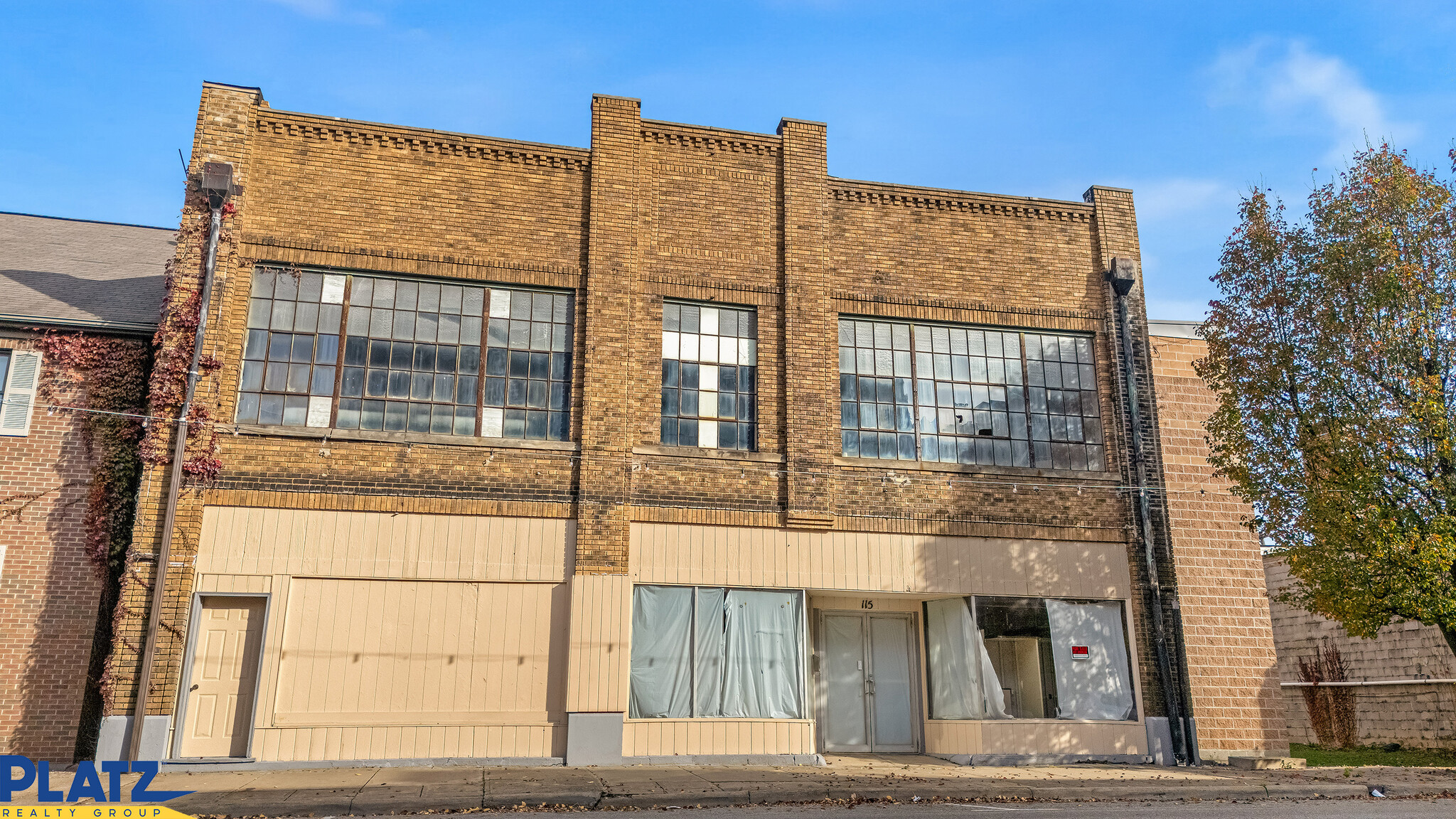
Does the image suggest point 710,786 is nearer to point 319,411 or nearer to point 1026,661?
point 1026,661

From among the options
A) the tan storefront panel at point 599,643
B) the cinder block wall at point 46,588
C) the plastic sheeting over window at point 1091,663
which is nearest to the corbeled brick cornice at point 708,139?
the tan storefront panel at point 599,643

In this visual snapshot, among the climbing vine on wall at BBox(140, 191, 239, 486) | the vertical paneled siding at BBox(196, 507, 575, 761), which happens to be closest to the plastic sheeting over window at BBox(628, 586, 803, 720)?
the vertical paneled siding at BBox(196, 507, 575, 761)

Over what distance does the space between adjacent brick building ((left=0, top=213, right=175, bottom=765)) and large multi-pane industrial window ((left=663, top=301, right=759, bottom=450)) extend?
23.4 ft

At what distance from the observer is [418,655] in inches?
521

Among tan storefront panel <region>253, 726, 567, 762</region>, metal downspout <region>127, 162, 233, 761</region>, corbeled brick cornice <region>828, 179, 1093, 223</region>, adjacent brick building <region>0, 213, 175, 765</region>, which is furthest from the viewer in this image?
corbeled brick cornice <region>828, 179, 1093, 223</region>

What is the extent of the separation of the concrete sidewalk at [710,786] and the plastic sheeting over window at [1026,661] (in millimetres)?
1014

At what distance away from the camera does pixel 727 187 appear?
16.0 metres

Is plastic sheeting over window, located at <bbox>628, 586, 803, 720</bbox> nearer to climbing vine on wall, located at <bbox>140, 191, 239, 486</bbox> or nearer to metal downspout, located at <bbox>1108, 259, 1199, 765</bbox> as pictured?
metal downspout, located at <bbox>1108, 259, 1199, 765</bbox>

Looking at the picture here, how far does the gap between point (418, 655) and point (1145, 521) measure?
10858mm

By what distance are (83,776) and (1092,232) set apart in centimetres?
1564

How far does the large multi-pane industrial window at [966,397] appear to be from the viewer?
15703mm

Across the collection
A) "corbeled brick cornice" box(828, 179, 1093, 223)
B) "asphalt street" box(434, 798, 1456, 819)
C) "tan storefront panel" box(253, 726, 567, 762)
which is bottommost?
"asphalt street" box(434, 798, 1456, 819)

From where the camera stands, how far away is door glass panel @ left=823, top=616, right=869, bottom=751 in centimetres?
1522

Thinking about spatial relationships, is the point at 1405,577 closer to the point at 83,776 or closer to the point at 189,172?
the point at 83,776
